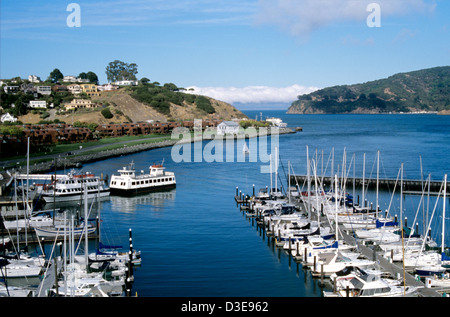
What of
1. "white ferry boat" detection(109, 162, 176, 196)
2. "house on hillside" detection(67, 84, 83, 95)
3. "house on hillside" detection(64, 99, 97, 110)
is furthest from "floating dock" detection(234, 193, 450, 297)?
"house on hillside" detection(67, 84, 83, 95)

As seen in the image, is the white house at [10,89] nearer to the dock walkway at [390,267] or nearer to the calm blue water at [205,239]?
the calm blue water at [205,239]

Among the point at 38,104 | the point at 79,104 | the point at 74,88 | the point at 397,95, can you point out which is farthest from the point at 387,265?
the point at 397,95

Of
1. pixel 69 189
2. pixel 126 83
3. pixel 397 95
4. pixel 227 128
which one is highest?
pixel 397 95

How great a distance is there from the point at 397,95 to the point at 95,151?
→ 11250cm

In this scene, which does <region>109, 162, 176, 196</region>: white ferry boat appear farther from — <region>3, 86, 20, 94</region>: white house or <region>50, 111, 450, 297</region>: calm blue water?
<region>3, 86, 20, 94</region>: white house

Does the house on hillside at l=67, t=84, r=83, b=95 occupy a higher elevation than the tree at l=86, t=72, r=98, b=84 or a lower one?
lower

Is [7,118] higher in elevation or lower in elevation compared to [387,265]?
higher

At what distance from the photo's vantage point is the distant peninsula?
11944 centimetres

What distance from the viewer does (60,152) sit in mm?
34406

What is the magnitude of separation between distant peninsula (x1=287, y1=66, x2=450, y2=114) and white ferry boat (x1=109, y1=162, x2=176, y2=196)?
10948cm

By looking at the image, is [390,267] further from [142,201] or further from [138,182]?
[138,182]

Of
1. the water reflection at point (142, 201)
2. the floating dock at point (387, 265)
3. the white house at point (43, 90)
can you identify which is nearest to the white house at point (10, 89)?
the white house at point (43, 90)

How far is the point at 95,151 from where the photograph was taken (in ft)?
117

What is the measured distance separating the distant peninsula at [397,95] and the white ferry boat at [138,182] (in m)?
109
